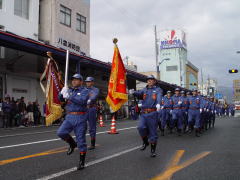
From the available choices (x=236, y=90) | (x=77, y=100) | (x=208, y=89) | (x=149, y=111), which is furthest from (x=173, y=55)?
(x=77, y=100)

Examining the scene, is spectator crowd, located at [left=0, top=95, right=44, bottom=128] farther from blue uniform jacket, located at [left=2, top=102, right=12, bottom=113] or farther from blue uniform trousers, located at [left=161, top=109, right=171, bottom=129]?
blue uniform trousers, located at [left=161, top=109, right=171, bottom=129]

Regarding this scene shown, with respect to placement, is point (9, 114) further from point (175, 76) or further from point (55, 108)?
point (175, 76)

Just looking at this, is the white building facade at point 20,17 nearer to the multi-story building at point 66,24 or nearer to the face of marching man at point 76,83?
the multi-story building at point 66,24

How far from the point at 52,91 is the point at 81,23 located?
82.6 ft

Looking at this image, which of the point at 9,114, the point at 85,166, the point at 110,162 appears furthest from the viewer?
the point at 9,114

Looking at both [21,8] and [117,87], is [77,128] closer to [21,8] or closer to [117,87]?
[117,87]

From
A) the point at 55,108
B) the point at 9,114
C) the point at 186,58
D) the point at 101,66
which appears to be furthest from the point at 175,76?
the point at 55,108

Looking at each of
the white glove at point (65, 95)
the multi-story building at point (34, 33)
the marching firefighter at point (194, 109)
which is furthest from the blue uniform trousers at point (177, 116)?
the multi-story building at point (34, 33)

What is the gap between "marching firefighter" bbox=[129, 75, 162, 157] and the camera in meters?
7.37

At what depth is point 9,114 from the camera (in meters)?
18.2

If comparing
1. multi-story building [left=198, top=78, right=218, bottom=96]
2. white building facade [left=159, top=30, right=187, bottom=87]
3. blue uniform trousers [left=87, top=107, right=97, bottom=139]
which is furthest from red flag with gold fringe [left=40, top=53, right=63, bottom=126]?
white building facade [left=159, top=30, right=187, bottom=87]

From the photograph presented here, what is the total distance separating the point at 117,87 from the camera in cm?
1164

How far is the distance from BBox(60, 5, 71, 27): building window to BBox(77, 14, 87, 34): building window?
179 cm

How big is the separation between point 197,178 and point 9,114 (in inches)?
608
